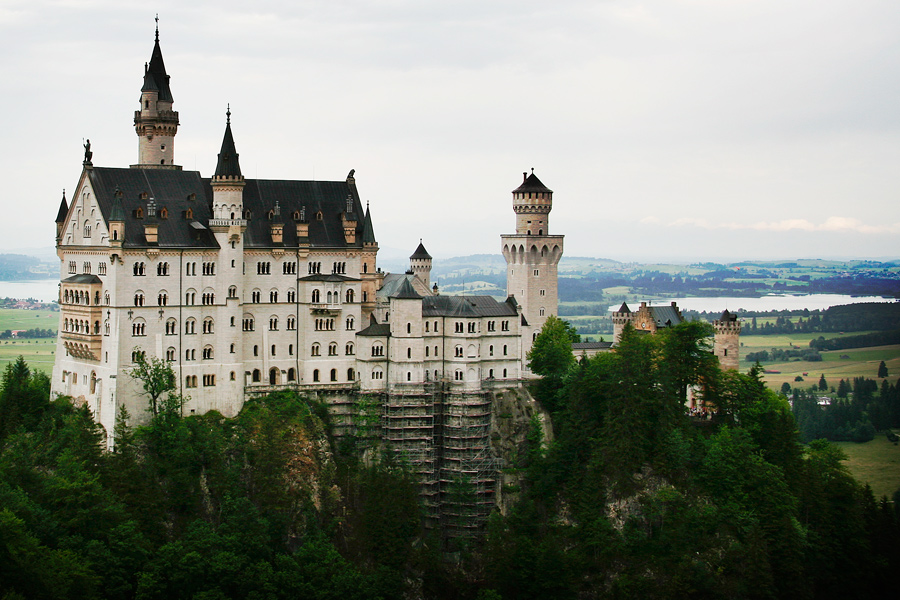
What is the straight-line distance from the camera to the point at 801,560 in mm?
96250

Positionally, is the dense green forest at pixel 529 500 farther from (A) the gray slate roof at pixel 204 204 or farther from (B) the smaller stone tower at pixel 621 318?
(A) the gray slate roof at pixel 204 204

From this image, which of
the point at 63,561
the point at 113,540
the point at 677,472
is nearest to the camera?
the point at 63,561

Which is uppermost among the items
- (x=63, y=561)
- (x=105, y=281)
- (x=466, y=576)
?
(x=105, y=281)

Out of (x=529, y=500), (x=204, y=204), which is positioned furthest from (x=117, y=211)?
(x=529, y=500)

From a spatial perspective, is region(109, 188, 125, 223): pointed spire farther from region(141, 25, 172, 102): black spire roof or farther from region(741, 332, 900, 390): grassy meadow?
region(741, 332, 900, 390): grassy meadow

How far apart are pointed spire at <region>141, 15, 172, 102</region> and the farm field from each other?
72.8m

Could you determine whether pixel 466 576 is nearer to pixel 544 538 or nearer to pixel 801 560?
pixel 544 538

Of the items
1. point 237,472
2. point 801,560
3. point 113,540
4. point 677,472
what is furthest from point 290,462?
point 801,560

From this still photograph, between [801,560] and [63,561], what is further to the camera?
[801,560]

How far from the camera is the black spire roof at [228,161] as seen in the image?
97625 millimetres

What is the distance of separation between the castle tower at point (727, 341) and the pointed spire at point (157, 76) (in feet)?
184

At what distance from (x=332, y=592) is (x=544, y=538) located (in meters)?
19.1

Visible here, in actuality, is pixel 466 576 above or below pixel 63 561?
below

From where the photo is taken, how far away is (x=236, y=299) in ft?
319
